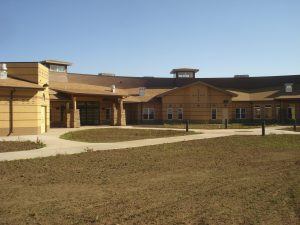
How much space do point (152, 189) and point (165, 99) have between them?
3278cm

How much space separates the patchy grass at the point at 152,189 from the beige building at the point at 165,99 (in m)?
20.6

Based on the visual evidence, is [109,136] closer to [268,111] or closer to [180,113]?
[180,113]

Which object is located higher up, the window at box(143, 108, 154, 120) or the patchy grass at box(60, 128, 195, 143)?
the window at box(143, 108, 154, 120)

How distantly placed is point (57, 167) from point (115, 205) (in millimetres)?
5036

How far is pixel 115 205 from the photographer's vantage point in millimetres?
7105

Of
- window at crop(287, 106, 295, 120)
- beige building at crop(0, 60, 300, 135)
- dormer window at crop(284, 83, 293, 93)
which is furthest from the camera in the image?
dormer window at crop(284, 83, 293, 93)

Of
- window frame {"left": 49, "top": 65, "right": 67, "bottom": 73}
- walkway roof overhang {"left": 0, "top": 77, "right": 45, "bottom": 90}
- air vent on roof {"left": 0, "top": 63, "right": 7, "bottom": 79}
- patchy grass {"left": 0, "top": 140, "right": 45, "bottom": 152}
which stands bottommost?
patchy grass {"left": 0, "top": 140, "right": 45, "bottom": 152}

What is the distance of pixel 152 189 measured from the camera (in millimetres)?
8492

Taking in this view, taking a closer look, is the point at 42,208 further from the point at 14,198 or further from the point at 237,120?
the point at 237,120

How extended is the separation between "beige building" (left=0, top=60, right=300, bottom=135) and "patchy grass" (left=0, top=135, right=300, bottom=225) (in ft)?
67.5

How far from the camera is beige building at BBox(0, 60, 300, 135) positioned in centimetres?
3569

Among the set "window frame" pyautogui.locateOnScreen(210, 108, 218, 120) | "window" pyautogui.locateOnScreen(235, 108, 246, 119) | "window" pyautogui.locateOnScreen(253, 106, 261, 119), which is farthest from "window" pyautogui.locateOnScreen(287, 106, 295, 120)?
"window frame" pyautogui.locateOnScreen(210, 108, 218, 120)

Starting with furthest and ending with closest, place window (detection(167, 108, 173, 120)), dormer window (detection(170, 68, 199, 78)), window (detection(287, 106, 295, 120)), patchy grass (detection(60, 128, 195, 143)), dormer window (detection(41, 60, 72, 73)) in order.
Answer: dormer window (detection(170, 68, 199, 78)) → dormer window (detection(41, 60, 72, 73)) → window (detection(167, 108, 173, 120)) → window (detection(287, 106, 295, 120)) → patchy grass (detection(60, 128, 195, 143))

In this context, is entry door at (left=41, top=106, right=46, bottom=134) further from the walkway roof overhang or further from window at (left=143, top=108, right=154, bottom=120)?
window at (left=143, top=108, right=154, bottom=120)
